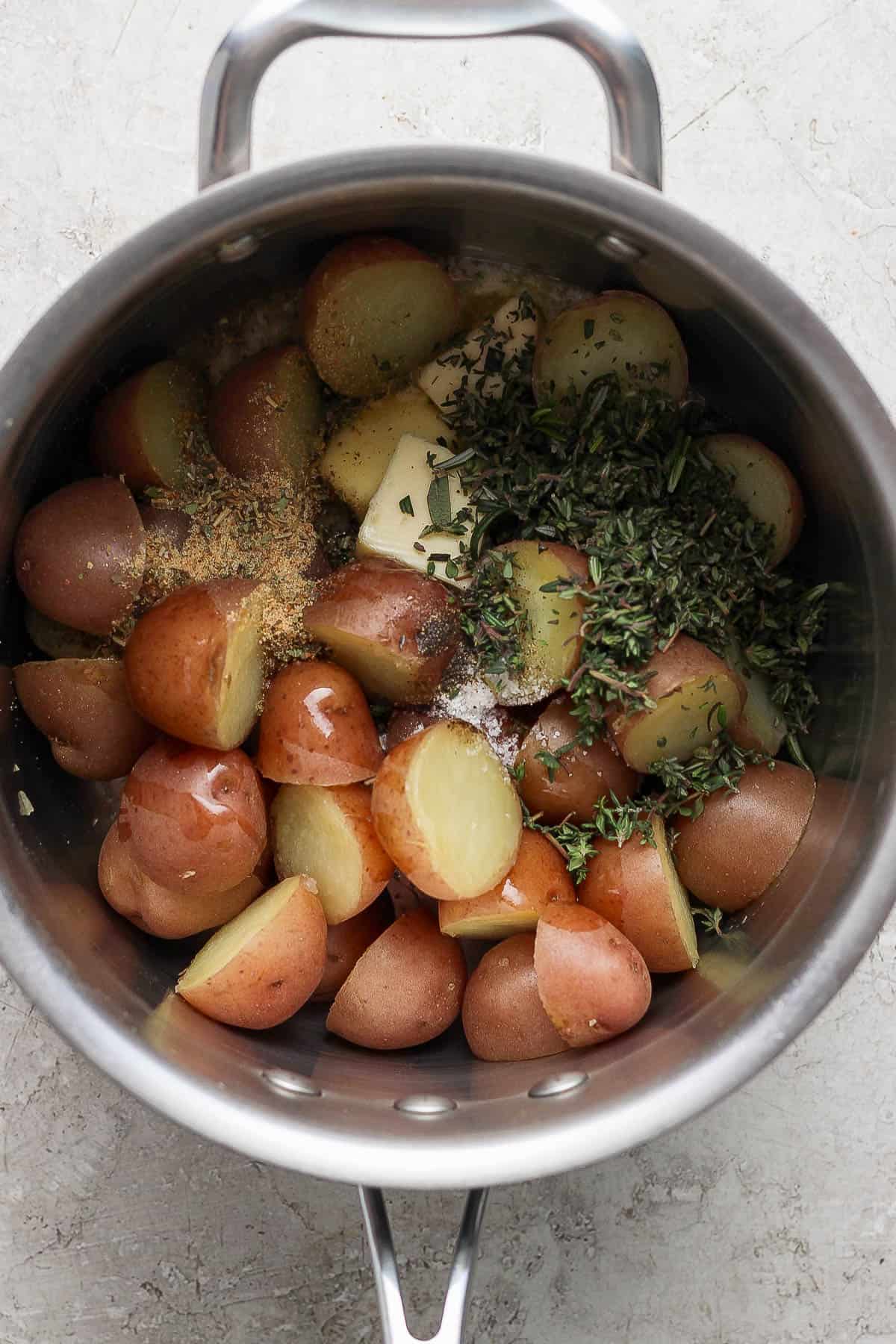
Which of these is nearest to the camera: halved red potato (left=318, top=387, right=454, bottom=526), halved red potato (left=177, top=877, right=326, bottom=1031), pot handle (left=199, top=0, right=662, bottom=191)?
pot handle (left=199, top=0, right=662, bottom=191)

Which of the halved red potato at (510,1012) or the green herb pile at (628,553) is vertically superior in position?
the green herb pile at (628,553)

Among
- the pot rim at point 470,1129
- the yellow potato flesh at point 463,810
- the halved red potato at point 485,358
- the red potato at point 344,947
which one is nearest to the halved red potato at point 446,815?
the yellow potato flesh at point 463,810

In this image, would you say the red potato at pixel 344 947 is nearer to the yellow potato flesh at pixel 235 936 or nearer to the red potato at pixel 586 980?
the yellow potato flesh at pixel 235 936

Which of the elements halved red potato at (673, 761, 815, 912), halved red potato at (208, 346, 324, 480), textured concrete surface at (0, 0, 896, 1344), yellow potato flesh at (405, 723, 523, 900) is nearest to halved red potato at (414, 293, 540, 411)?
halved red potato at (208, 346, 324, 480)

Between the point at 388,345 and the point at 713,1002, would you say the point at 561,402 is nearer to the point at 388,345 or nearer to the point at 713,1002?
the point at 388,345

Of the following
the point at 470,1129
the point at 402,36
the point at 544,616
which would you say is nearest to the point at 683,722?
the point at 544,616

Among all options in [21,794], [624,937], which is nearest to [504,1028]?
[624,937]

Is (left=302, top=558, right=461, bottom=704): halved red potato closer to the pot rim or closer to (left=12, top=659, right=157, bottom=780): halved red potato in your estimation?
(left=12, top=659, right=157, bottom=780): halved red potato
